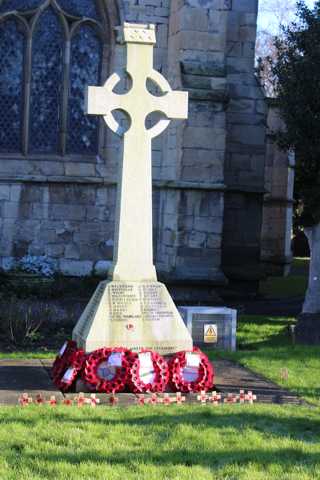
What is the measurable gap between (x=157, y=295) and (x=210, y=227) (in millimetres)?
7443

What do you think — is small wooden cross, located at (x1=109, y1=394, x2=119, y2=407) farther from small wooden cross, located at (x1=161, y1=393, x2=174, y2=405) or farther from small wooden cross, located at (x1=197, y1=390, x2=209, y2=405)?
small wooden cross, located at (x1=197, y1=390, x2=209, y2=405)

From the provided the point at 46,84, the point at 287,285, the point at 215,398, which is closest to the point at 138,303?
the point at 215,398

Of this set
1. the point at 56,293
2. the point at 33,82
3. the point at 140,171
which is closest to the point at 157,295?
the point at 140,171

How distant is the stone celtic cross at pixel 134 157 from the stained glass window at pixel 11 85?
26.7 feet

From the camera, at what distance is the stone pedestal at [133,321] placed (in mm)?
7180

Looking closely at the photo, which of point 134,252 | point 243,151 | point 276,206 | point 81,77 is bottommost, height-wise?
point 134,252

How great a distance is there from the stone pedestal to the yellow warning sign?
2.47 m

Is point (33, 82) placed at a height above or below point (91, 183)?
above

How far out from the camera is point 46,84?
15414 mm

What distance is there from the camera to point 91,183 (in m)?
15.3

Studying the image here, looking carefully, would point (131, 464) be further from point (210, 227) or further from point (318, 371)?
point (210, 227)

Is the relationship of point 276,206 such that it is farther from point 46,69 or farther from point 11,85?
point 11,85

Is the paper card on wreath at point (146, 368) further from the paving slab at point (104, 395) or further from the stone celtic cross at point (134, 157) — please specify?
the stone celtic cross at point (134, 157)

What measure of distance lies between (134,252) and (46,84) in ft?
28.4
